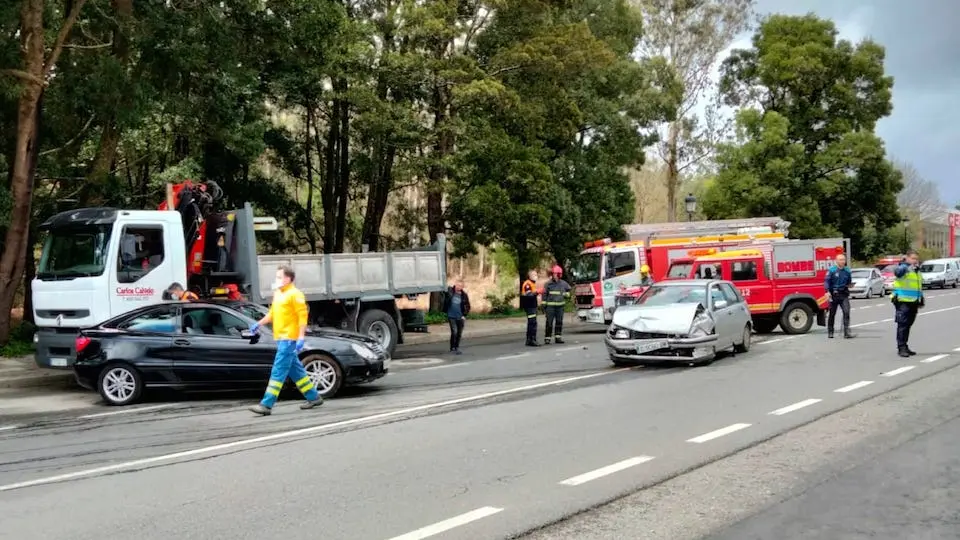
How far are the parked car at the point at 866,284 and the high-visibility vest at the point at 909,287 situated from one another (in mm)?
29824

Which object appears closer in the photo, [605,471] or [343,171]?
[605,471]

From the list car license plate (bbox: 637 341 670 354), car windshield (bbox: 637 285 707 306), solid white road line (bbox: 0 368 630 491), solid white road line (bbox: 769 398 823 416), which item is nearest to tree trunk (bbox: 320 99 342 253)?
car windshield (bbox: 637 285 707 306)

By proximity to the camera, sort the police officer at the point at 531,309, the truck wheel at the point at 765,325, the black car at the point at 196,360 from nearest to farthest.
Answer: the black car at the point at 196,360
the police officer at the point at 531,309
the truck wheel at the point at 765,325

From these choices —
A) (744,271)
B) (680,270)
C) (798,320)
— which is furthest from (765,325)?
(680,270)

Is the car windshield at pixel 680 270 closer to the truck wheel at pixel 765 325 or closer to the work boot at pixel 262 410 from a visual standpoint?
the truck wheel at pixel 765 325

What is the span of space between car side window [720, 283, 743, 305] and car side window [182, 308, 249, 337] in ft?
27.8

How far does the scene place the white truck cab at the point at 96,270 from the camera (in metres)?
12.4

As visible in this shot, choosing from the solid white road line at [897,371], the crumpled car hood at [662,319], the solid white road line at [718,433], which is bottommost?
the solid white road line at [718,433]

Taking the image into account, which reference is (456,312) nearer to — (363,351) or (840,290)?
(363,351)

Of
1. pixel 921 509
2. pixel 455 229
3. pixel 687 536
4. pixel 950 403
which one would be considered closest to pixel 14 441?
pixel 687 536

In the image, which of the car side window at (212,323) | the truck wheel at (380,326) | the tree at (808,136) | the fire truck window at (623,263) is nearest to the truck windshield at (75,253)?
the car side window at (212,323)

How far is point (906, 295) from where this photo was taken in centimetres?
1355

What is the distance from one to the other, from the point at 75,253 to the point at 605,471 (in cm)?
991

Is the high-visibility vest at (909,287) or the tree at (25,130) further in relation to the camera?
the tree at (25,130)
